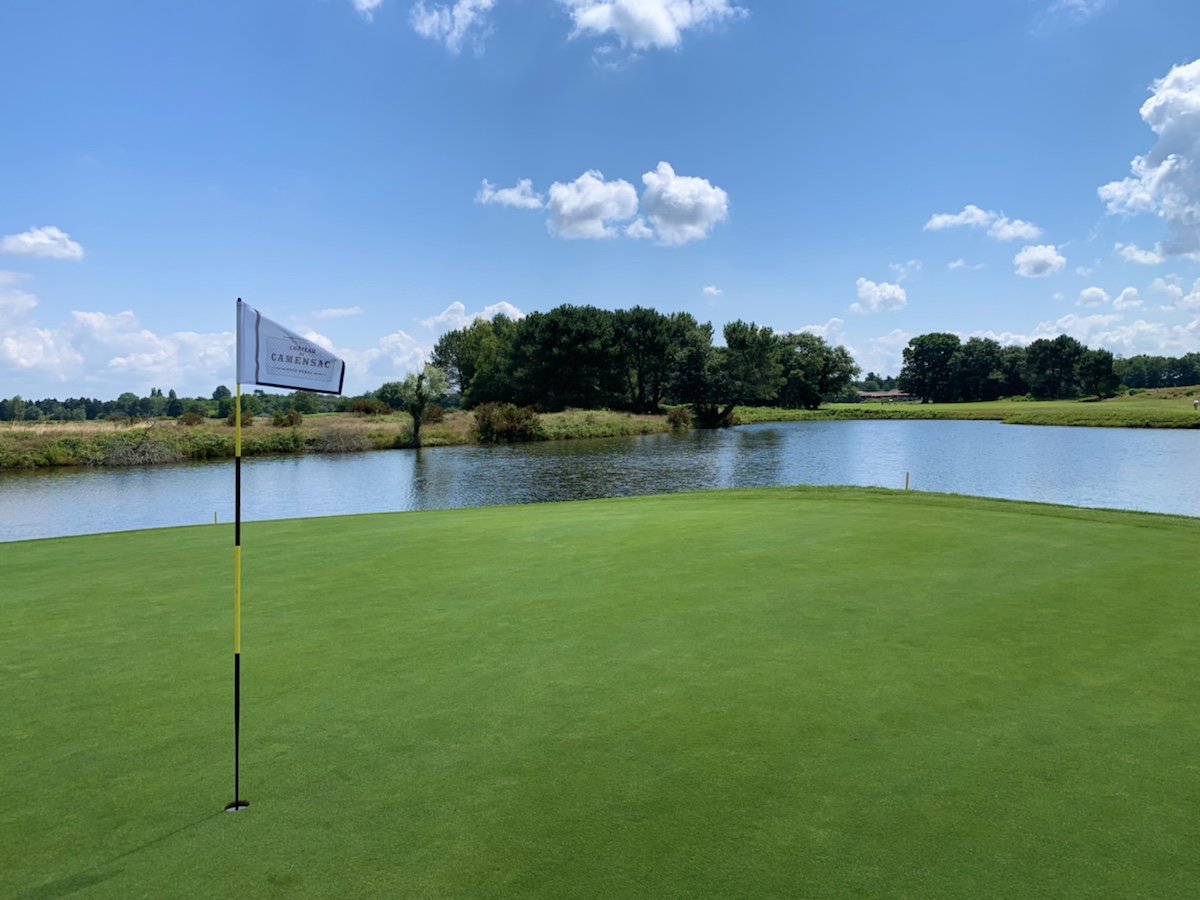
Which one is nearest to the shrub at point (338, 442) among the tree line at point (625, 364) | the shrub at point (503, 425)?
the shrub at point (503, 425)

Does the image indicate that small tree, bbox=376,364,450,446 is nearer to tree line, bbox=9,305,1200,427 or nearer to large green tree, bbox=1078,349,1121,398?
tree line, bbox=9,305,1200,427

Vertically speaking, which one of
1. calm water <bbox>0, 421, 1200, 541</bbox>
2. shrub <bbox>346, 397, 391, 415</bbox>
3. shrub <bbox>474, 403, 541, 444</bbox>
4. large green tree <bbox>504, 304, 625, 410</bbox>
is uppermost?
large green tree <bbox>504, 304, 625, 410</bbox>

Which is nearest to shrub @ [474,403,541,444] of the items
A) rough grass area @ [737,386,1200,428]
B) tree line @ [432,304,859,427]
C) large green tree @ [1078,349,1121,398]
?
tree line @ [432,304,859,427]

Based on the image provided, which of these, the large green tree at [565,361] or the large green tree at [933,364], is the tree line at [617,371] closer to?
the large green tree at [565,361]

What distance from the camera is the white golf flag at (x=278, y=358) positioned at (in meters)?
4.44

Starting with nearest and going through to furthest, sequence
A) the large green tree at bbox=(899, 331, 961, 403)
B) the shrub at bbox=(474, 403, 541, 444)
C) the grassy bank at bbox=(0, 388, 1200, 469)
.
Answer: the grassy bank at bbox=(0, 388, 1200, 469)
the shrub at bbox=(474, 403, 541, 444)
the large green tree at bbox=(899, 331, 961, 403)

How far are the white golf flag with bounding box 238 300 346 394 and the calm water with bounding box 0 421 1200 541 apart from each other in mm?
20361

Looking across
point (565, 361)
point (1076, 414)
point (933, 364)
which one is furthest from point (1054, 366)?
point (565, 361)

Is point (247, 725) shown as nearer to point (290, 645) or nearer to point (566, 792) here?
point (290, 645)

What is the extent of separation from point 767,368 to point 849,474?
5109 cm

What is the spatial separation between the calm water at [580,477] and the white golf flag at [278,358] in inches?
802

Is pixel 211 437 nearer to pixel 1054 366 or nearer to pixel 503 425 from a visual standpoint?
pixel 503 425

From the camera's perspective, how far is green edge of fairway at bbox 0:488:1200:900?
125 inches

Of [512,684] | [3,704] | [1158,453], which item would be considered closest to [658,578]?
[512,684]
